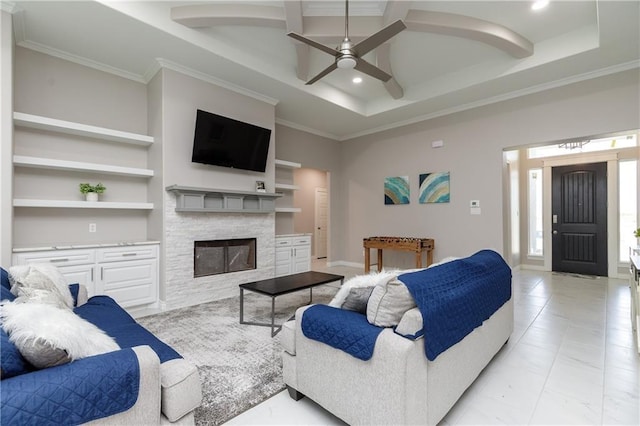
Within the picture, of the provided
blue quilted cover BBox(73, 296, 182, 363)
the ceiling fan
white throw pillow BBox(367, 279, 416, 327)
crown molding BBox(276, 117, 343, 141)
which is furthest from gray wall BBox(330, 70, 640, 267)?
blue quilted cover BBox(73, 296, 182, 363)

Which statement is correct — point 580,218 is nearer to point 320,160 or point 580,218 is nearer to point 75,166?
point 320,160

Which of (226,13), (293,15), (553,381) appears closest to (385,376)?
(553,381)

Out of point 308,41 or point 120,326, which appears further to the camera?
point 308,41

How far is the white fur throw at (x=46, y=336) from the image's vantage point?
43.5 inches

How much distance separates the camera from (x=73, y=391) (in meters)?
1.08

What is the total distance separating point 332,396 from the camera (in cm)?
173

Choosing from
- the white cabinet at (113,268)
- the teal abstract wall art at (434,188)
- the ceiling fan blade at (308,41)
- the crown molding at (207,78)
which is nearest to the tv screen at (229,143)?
the crown molding at (207,78)

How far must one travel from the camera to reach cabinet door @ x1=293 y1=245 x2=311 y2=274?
5680 mm

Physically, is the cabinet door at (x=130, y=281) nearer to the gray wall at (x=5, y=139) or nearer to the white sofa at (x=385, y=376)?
the gray wall at (x=5, y=139)

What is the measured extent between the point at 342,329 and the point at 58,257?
→ 10.8 ft

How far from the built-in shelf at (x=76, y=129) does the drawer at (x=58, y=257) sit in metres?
1.39

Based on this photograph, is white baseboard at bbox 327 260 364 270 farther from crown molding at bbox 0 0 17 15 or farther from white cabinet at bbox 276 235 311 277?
crown molding at bbox 0 0 17 15

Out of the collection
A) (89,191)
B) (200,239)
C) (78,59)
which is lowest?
(200,239)

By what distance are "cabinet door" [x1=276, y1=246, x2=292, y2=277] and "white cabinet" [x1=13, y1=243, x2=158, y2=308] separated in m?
1.97
